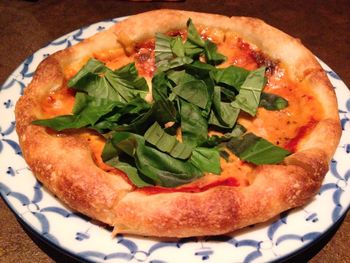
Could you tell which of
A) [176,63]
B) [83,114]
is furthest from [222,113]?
[83,114]

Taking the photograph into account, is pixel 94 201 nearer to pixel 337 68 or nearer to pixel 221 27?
pixel 221 27

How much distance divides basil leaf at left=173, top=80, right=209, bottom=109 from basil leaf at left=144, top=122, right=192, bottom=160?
0.31m

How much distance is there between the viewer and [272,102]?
130 inches

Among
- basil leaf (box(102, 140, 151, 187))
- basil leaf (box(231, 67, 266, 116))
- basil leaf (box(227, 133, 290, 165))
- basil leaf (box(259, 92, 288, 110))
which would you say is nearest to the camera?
basil leaf (box(102, 140, 151, 187))

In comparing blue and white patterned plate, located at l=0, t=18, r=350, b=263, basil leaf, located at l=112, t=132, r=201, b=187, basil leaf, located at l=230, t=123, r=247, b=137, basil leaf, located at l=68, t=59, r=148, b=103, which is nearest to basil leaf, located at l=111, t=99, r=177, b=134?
basil leaf, located at l=112, t=132, r=201, b=187

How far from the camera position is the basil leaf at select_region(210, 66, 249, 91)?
128 inches

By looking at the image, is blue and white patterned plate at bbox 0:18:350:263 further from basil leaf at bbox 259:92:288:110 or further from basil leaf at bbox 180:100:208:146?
basil leaf at bbox 180:100:208:146

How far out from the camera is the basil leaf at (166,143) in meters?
2.80

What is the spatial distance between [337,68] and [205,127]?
194 centimetres

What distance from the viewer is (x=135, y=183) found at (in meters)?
2.66

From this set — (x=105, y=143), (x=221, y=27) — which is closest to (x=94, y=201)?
(x=105, y=143)

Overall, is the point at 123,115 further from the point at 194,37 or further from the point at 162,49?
the point at 194,37

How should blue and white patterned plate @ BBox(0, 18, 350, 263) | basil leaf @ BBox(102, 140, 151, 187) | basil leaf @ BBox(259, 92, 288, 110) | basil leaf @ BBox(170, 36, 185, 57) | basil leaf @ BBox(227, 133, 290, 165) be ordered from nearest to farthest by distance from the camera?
1. blue and white patterned plate @ BBox(0, 18, 350, 263)
2. basil leaf @ BBox(102, 140, 151, 187)
3. basil leaf @ BBox(227, 133, 290, 165)
4. basil leaf @ BBox(259, 92, 288, 110)
5. basil leaf @ BBox(170, 36, 185, 57)

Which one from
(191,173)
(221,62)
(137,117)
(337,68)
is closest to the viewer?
(191,173)
